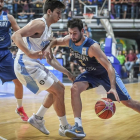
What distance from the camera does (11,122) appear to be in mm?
4977

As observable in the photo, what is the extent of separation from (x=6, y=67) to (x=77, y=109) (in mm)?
1822

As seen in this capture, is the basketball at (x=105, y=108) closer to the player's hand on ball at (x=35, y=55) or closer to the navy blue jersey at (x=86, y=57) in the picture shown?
the navy blue jersey at (x=86, y=57)

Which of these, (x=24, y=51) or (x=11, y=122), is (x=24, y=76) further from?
(x=11, y=122)

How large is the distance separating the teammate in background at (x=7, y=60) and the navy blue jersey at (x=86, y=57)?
1.35 meters

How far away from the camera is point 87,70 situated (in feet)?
14.7

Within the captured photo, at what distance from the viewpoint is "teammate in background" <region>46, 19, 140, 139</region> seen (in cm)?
387

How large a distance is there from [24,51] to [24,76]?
0.38 metres

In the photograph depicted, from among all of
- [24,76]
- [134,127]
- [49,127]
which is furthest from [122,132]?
[24,76]

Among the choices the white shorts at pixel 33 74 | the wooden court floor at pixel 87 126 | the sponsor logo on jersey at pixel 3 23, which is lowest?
the wooden court floor at pixel 87 126

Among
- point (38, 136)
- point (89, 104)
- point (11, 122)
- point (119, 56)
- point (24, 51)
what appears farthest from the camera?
point (119, 56)

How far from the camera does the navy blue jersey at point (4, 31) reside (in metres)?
Answer: 5.35

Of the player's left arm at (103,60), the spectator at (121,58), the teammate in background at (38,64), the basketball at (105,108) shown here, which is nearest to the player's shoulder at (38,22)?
the teammate in background at (38,64)

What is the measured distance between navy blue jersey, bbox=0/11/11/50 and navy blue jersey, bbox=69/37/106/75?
1562 millimetres

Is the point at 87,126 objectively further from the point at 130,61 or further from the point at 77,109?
the point at 130,61
